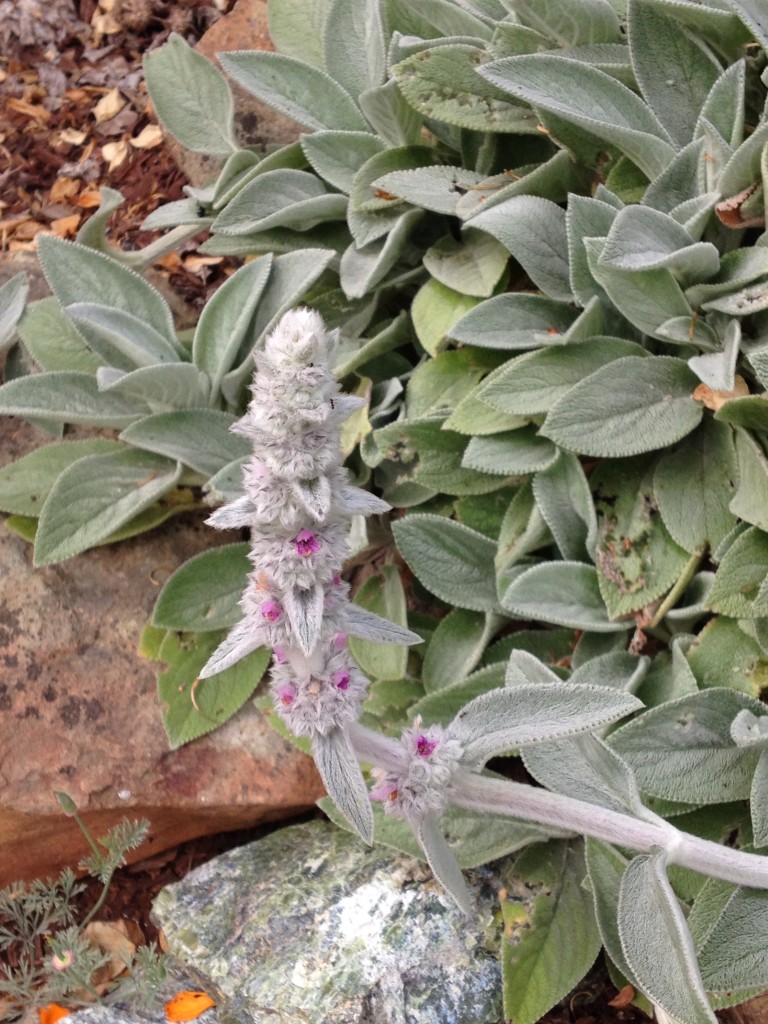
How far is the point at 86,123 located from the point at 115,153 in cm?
30

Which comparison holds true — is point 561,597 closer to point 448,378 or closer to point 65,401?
point 448,378

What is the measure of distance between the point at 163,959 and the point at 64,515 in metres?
1.24

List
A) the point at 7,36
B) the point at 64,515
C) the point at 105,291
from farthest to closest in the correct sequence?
the point at 7,36 < the point at 105,291 < the point at 64,515

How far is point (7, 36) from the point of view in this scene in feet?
15.1

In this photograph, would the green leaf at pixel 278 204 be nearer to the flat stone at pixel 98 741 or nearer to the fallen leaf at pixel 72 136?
the flat stone at pixel 98 741

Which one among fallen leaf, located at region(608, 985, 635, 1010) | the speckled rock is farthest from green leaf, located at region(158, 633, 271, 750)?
fallen leaf, located at region(608, 985, 635, 1010)

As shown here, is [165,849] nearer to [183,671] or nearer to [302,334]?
[183,671]

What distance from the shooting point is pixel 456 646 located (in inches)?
110

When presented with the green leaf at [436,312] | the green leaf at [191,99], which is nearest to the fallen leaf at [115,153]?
the green leaf at [191,99]

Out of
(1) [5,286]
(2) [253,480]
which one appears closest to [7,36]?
(1) [5,286]

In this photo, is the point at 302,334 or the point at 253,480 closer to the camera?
the point at 302,334

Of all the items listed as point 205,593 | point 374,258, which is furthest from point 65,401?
point 374,258

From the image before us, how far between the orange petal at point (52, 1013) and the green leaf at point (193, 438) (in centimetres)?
152

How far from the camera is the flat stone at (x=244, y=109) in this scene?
3.62m
